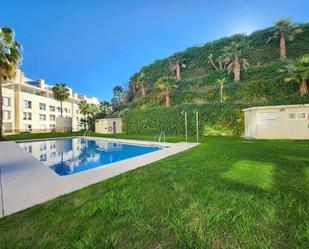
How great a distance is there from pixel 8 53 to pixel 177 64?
27.3 m

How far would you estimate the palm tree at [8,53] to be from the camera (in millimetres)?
16984

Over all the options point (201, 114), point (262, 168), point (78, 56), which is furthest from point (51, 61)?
point (262, 168)

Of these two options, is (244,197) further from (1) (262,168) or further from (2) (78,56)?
(2) (78,56)

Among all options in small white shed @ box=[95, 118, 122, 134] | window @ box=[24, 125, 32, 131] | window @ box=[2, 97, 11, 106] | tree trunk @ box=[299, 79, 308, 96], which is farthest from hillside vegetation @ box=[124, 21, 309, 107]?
window @ box=[2, 97, 11, 106]

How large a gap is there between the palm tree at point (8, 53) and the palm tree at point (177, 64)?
25650 mm

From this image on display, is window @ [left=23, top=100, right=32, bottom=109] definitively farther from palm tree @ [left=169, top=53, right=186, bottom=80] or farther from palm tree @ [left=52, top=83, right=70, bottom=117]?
palm tree @ [left=169, top=53, right=186, bottom=80]

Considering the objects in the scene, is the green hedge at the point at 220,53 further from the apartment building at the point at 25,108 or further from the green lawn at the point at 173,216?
the green lawn at the point at 173,216

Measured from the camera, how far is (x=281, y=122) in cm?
1548

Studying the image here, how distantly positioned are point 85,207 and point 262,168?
4.93m

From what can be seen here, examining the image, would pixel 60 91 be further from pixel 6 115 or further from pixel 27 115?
pixel 6 115

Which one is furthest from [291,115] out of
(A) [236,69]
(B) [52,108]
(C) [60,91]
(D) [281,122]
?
(B) [52,108]

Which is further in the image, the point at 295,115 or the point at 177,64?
the point at 177,64

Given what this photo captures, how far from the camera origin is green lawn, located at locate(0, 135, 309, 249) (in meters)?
2.39

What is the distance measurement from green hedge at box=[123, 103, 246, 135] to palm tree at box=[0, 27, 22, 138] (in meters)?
13.6
